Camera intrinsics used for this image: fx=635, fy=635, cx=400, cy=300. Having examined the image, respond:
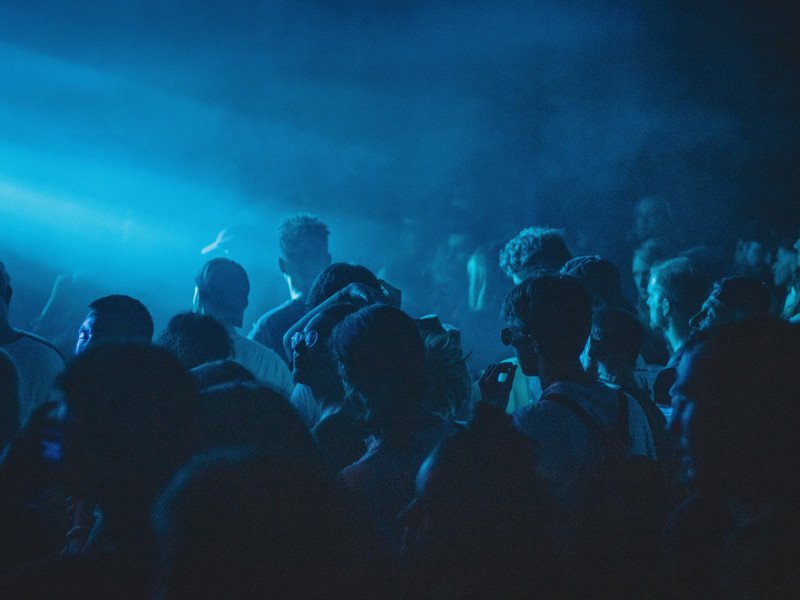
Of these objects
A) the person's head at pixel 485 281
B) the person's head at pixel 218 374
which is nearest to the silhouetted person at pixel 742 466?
the person's head at pixel 218 374

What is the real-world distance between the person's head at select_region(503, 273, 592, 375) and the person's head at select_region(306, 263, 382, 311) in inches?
36.0

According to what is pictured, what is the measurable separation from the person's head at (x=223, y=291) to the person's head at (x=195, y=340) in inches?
29.4

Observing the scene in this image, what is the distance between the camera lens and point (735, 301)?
2299mm

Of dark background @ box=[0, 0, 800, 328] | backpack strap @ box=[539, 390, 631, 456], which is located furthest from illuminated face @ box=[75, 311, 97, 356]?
dark background @ box=[0, 0, 800, 328]

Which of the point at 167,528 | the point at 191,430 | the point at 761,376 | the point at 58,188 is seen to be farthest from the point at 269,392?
the point at 58,188

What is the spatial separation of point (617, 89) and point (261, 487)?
573 centimetres

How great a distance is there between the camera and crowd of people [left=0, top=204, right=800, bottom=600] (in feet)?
2.80

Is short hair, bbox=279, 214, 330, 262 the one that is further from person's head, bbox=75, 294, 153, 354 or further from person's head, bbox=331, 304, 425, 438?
person's head, bbox=331, 304, 425, 438

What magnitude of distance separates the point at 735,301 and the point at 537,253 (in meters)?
0.91

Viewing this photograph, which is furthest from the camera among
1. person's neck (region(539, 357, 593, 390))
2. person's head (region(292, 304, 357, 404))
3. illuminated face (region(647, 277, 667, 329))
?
illuminated face (region(647, 277, 667, 329))

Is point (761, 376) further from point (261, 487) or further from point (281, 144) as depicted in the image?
point (281, 144)

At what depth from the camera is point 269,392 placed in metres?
1.62

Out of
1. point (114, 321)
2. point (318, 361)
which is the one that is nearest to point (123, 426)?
point (318, 361)

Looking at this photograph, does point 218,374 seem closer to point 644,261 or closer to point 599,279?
point 599,279
